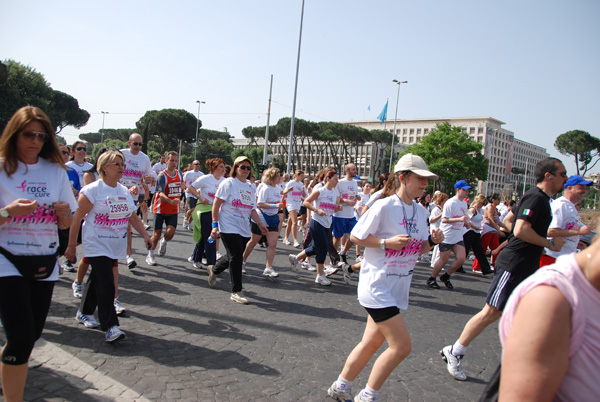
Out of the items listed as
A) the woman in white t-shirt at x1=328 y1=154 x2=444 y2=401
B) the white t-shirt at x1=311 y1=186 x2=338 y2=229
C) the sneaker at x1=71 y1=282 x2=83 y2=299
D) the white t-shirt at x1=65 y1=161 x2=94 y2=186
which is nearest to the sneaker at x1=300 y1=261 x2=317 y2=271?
the white t-shirt at x1=311 y1=186 x2=338 y2=229

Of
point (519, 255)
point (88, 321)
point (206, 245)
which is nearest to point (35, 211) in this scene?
point (88, 321)

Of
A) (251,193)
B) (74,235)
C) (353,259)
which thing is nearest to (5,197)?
(74,235)

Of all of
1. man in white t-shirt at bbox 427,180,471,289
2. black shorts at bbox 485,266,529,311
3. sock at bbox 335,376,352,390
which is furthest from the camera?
man in white t-shirt at bbox 427,180,471,289

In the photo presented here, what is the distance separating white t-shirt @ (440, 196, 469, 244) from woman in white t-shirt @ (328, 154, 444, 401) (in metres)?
5.20

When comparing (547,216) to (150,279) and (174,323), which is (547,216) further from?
(150,279)

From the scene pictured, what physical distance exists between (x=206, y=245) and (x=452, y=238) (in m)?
4.57

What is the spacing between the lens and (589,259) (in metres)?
1.13

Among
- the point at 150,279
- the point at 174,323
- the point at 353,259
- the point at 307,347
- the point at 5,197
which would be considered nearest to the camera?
the point at 5,197

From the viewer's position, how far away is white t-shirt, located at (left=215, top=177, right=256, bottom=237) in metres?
5.93

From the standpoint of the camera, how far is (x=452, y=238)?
326 inches

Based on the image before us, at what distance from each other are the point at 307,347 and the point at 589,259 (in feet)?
11.7

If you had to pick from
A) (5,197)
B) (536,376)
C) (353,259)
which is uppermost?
(5,197)

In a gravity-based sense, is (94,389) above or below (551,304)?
below

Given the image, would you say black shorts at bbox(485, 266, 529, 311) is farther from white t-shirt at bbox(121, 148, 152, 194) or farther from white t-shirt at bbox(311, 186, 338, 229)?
white t-shirt at bbox(121, 148, 152, 194)
